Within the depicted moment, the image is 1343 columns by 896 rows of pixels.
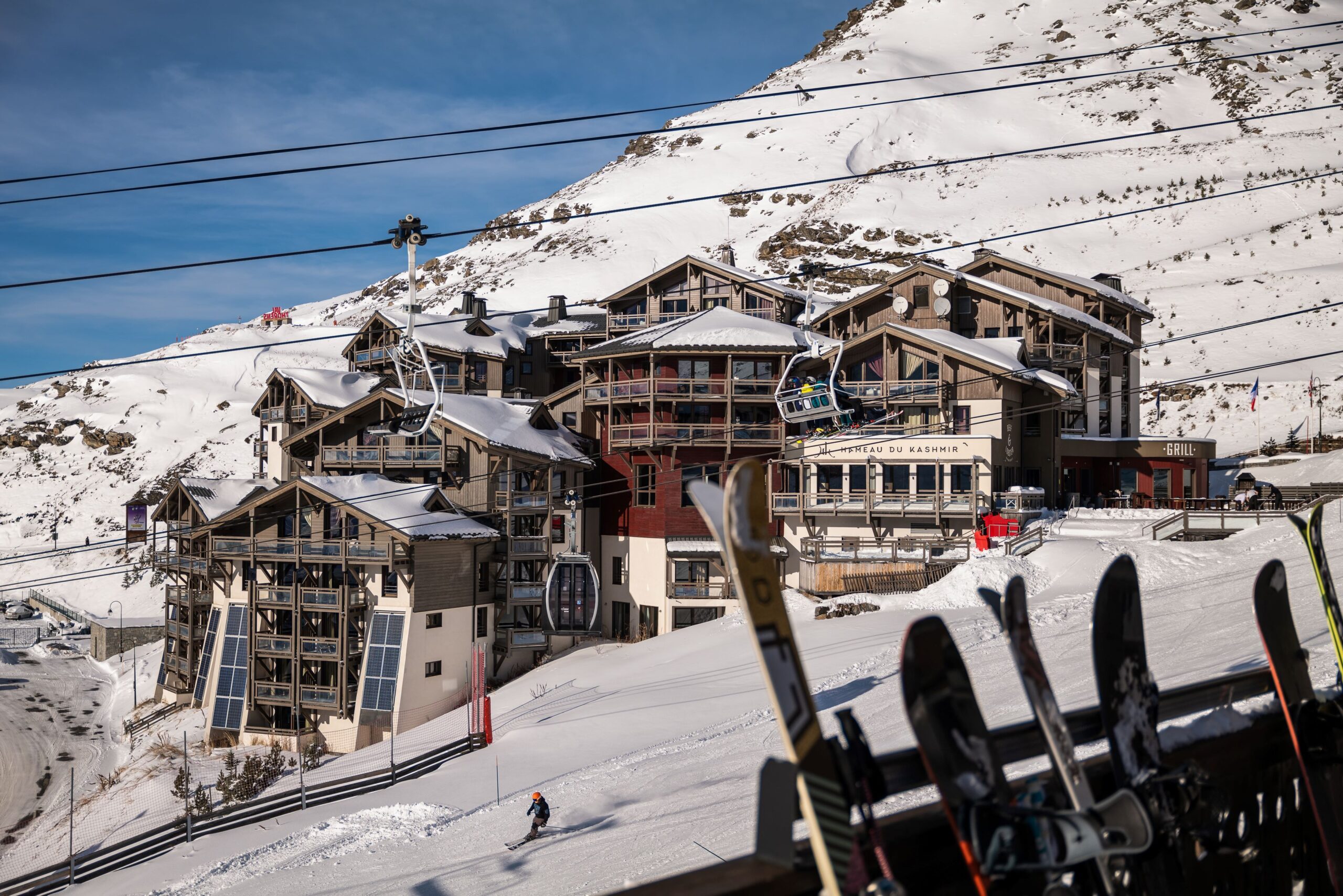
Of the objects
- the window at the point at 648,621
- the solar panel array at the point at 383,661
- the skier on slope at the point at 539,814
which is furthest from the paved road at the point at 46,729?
the window at the point at 648,621

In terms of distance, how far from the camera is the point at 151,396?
316 feet

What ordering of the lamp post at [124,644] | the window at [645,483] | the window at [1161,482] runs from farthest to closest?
the window at [1161,482]
the lamp post at [124,644]
the window at [645,483]

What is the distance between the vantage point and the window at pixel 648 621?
1708 inches

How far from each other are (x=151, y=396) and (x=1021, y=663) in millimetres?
106237

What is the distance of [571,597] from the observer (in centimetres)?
4100

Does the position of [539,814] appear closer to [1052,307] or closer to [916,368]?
[916,368]

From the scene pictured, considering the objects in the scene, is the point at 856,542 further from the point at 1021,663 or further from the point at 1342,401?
the point at 1342,401

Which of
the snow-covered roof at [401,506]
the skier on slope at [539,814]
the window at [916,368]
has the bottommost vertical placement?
the skier on slope at [539,814]

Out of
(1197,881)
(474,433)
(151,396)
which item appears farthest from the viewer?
(151,396)

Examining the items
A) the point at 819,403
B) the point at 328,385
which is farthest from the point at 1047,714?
the point at 328,385

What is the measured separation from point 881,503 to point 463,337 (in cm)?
2750

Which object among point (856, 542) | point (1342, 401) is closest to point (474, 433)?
point (856, 542)

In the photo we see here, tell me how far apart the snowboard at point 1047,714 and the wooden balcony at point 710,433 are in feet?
129

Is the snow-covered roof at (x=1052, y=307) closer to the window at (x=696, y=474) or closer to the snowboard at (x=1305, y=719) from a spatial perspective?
the window at (x=696, y=474)
